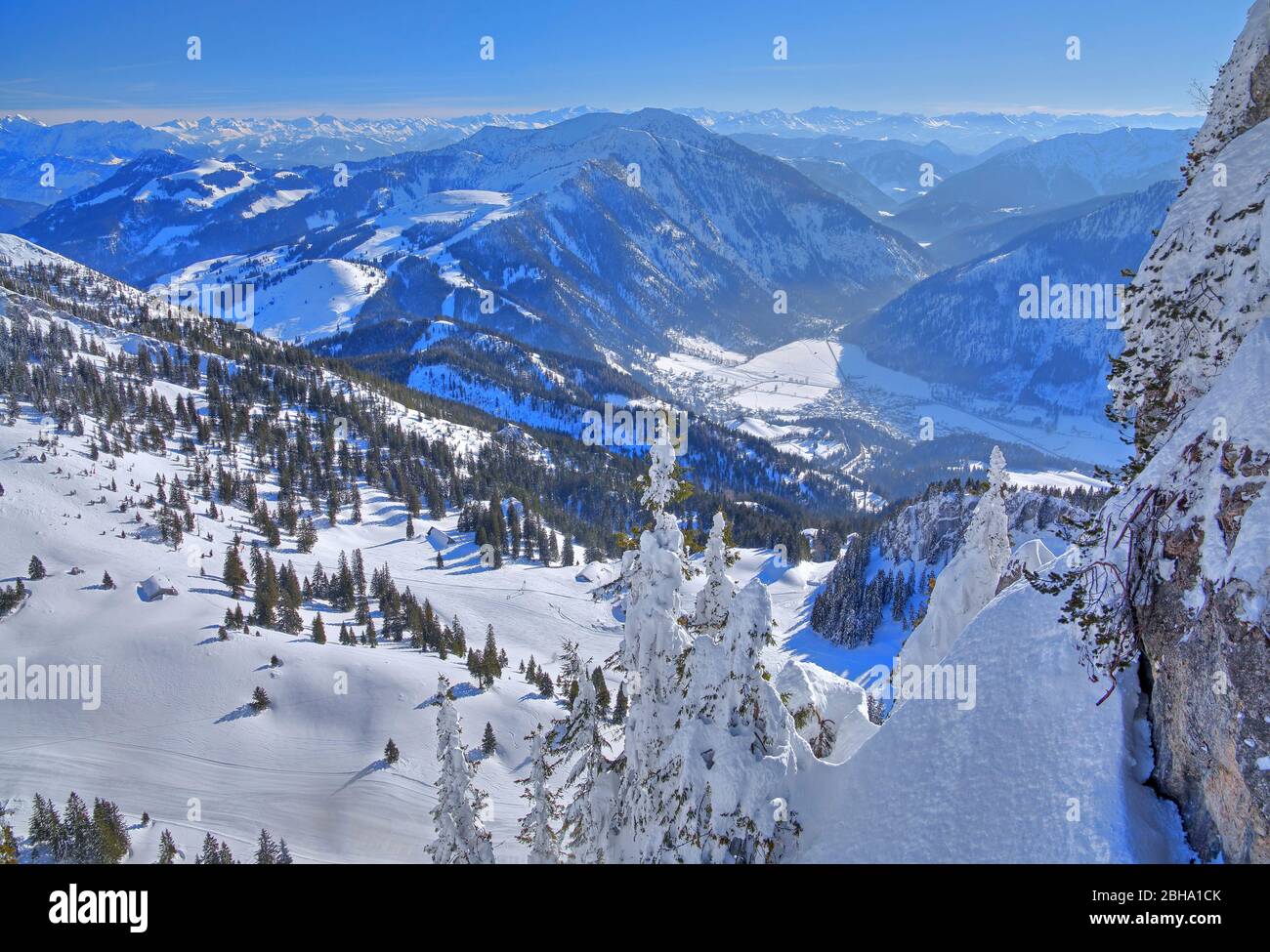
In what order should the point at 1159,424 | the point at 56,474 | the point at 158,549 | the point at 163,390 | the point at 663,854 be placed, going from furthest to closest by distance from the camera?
the point at 163,390, the point at 56,474, the point at 158,549, the point at 663,854, the point at 1159,424

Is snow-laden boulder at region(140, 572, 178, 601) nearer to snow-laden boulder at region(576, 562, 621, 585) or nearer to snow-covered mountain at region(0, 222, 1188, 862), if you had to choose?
snow-covered mountain at region(0, 222, 1188, 862)

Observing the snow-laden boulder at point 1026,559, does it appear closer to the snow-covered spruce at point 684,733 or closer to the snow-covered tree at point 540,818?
the snow-covered spruce at point 684,733

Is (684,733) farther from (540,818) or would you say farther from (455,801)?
(455,801)

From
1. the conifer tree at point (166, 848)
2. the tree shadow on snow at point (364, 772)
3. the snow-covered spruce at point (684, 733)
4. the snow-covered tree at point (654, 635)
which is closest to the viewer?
→ the snow-covered spruce at point (684, 733)

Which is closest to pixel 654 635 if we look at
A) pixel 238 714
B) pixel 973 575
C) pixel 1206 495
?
pixel 1206 495

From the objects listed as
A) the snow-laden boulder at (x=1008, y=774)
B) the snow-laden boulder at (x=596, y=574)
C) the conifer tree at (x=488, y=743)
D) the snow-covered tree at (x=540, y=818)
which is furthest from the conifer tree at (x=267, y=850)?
the snow-laden boulder at (x=596, y=574)
